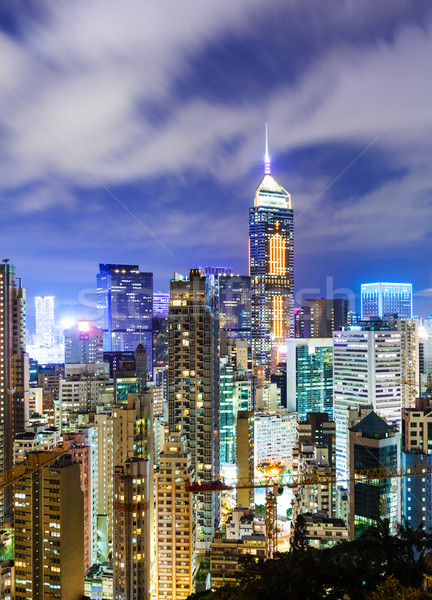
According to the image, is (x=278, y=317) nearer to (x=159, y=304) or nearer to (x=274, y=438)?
(x=159, y=304)

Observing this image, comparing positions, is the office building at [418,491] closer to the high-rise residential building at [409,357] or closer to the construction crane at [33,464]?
the construction crane at [33,464]

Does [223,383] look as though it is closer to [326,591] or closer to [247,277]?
[326,591]

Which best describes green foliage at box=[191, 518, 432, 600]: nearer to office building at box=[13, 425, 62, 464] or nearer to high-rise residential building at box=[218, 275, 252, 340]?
office building at box=[13, 425, 62, 464]

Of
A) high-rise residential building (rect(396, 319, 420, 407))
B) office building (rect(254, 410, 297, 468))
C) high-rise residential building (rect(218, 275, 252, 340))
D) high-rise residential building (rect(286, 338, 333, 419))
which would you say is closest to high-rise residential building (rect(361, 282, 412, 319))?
high-rise residential building (rect(396, 319, 420, 407))

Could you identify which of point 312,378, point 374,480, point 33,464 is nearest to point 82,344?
point 312,378

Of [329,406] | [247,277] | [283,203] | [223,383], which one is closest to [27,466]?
[223,383]

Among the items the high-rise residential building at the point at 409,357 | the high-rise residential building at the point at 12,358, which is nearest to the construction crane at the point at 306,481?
the high-rise residential building at the point at 12,358

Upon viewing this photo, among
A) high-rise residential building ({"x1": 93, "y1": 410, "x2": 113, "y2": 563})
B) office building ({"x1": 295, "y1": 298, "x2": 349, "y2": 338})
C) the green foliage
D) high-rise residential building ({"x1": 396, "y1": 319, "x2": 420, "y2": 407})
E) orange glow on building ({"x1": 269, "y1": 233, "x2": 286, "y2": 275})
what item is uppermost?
orange glow on building ({"x1": 269, "y1": 233, "x2": 286, "y2": 275})
